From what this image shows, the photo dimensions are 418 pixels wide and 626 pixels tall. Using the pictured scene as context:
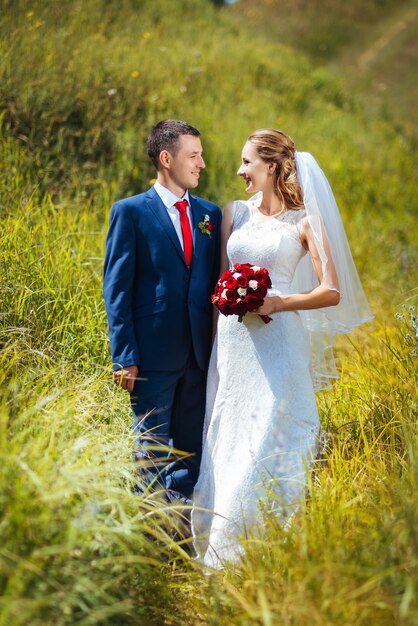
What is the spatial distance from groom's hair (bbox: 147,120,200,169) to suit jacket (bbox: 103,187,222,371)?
0.91 ft

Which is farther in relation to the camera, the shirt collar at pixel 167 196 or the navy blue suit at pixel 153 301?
the shirt collar at pixel 167 196

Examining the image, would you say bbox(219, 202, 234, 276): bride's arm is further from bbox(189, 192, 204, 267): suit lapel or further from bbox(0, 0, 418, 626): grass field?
bbox(0, 0, 418, 626): grass field

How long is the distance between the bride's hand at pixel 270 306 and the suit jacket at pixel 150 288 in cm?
42

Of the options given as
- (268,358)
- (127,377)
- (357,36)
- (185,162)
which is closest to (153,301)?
(127,377)

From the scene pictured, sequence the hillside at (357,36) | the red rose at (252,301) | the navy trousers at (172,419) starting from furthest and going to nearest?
the hillside at (357,36), the navy trousers at (172,419), the red rose at (252,301)

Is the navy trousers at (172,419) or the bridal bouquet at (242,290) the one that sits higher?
the bridal bouquet at (242,290)

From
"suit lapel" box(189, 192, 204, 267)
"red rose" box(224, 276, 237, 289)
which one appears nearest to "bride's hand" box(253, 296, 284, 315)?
"red rose" box(224, 276, 237, 289)

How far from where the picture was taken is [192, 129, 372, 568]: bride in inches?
142

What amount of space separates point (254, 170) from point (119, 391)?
1.58 m

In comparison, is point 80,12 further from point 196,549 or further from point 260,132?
point 196,549

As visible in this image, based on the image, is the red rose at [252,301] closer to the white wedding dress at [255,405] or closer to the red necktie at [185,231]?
the white wedding dress at [255,405]

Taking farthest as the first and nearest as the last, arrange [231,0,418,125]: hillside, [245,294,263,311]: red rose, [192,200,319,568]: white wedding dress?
1. [231,0,418,125]: hillside
2. [192,200,319,568]: white wedding dress
3. [245,294,263,311]: red rose

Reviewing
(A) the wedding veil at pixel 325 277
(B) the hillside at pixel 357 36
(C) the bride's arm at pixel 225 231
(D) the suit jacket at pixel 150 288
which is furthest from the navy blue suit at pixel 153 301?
(B) the hillside at pixel 357 36

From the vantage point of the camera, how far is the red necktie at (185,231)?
391 centimetres
